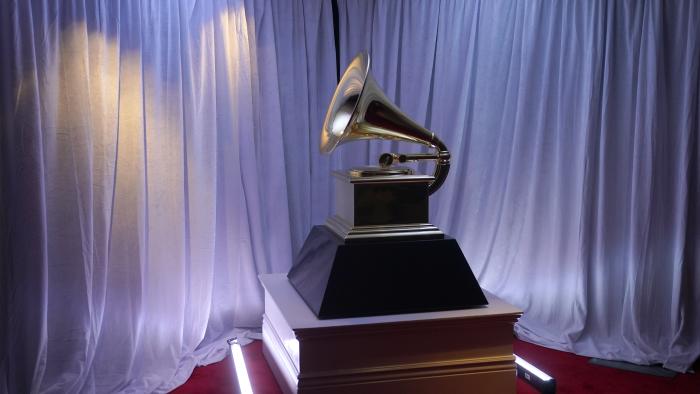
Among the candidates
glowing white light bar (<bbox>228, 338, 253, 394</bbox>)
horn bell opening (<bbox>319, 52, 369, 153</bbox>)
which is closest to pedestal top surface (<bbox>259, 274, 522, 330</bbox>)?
glowing white light bar (<bbox>228, 338, 253, 394</bbox>)

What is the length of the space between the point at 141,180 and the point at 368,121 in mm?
1226

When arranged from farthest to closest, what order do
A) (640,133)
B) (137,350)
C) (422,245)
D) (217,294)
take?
(217,294) → (640,133) → (137,350) → (422,245)

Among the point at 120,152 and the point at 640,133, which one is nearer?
the point at 120,152

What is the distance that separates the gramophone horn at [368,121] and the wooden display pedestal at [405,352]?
561mm

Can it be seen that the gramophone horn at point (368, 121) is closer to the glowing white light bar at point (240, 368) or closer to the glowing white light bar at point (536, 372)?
the glowing white light bar at point (536, 372)

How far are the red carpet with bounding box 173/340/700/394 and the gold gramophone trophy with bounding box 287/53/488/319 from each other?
610mm

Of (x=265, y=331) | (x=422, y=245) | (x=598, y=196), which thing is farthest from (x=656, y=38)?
(x=265, y=331)

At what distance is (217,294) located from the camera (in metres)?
3.44

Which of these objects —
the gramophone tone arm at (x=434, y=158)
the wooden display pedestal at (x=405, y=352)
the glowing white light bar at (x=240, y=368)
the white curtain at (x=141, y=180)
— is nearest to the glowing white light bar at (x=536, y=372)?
the wooden display pedestal at (x=405, y=352)

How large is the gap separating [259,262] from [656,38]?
2.37 meters

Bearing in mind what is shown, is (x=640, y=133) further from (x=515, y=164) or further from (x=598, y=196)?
(x=515, y=164)

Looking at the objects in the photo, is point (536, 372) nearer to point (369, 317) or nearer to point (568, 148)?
point (369, 317)

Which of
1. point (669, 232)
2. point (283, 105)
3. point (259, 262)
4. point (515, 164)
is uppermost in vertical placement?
point (283, 105)

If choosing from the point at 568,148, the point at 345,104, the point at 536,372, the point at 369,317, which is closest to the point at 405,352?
the point at 369,317
